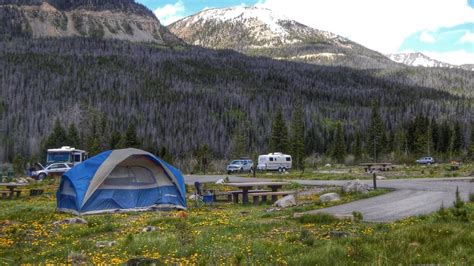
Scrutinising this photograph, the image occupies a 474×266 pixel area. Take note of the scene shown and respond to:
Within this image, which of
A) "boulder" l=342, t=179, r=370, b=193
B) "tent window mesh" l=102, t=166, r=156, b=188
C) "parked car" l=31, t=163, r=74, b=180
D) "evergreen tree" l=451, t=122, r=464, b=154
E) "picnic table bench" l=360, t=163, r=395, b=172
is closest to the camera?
"tent window mesh" l=102, t=166, r=156, b=188

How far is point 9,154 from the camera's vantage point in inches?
4205

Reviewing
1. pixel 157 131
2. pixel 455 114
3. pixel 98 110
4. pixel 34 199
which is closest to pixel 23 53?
pixel 98 110

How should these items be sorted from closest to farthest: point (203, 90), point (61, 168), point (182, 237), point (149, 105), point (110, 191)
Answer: point (182, 237) < point (110, 191) < point (61, 168) < point (149, 105) < point (203, 90)

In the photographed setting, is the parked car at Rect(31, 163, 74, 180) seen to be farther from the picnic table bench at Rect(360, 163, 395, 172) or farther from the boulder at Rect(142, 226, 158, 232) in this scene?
the boulder at Rect(142, 226, 158, 232)

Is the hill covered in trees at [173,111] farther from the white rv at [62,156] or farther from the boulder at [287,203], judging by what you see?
the boulder at [287,203]

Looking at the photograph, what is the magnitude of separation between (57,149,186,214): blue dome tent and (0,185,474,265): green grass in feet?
9.53

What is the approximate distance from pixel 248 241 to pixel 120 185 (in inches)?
420

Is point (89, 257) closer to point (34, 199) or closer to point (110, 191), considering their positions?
point (110, 191)

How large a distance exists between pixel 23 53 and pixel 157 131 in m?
93.5

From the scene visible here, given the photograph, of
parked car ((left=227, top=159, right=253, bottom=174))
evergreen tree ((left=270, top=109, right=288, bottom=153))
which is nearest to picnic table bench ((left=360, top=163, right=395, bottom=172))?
parked car ((left=227, top=159, right=253, bottom=174))

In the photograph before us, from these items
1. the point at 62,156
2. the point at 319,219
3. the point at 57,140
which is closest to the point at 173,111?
the point at 57,140

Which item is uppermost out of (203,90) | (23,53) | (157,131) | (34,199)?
(23,53)

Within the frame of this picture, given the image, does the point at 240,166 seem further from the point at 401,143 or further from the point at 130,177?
the point at 401,143

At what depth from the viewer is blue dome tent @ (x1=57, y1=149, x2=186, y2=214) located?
1944cm
